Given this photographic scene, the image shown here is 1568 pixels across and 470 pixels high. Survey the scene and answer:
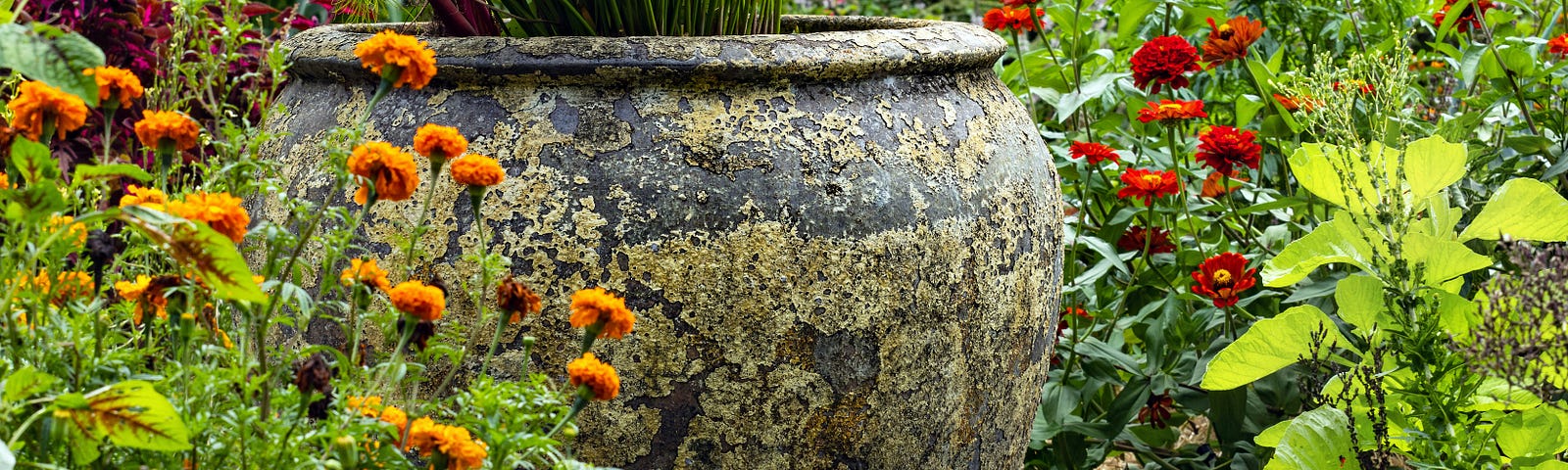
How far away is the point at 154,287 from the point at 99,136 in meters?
1.59

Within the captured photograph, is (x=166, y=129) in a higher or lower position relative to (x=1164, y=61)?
higher

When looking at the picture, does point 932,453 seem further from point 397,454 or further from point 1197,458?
point 1197,458

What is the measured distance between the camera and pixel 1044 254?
5.70 feet

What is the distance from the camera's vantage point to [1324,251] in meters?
1.79

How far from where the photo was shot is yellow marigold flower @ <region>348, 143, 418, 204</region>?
1099 mm

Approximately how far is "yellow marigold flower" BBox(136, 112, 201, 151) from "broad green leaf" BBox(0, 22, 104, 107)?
0.22m

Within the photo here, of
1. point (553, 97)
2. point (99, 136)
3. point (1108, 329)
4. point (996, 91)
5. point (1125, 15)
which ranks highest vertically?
point (553, 97)

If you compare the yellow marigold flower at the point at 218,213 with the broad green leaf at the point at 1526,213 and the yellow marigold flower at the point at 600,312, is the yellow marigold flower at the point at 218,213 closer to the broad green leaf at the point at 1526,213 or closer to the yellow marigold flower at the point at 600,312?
the yellow marigold flower at the point at 600,312

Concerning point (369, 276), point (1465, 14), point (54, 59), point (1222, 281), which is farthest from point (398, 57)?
point (1465, 14)

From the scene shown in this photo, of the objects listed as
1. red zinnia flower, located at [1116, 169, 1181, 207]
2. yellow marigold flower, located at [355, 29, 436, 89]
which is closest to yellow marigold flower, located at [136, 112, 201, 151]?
yellow marigold flower, located at [355, 29, 436, 89]

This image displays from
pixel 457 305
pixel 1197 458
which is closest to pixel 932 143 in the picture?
pixel 457 305

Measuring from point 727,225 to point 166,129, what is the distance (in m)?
0.56

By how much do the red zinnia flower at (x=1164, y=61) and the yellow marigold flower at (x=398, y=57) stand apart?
1.37 m

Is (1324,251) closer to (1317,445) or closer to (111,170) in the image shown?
(1317,445)
